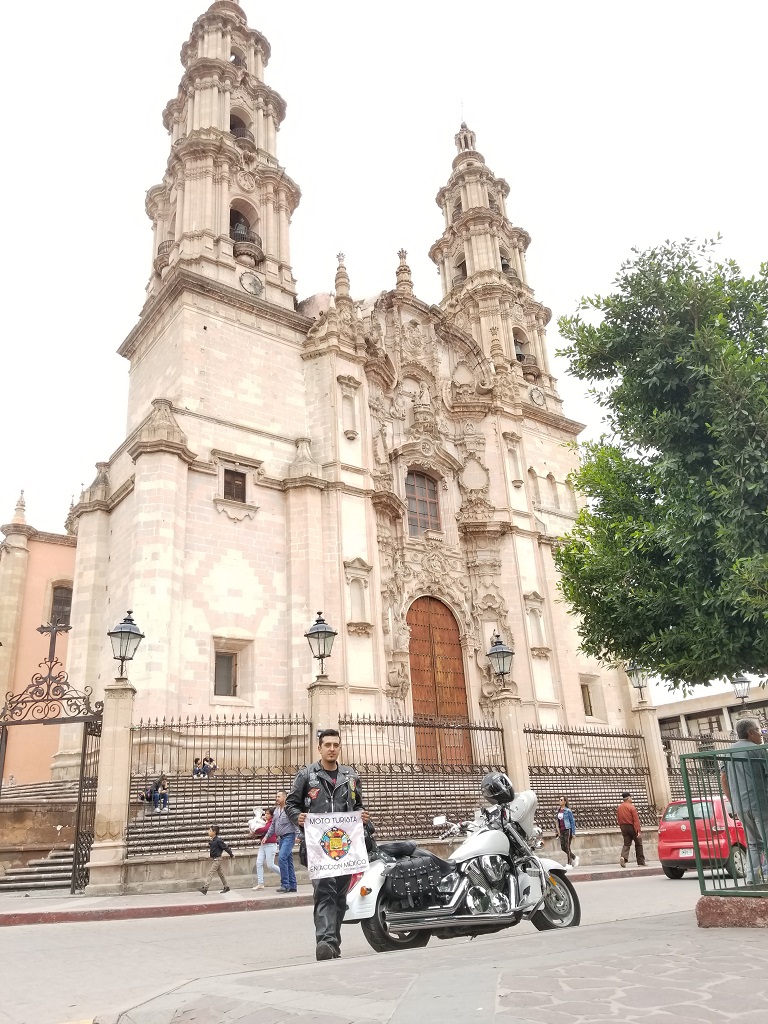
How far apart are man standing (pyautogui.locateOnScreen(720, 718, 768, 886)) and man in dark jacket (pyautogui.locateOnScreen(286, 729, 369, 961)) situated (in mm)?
3003

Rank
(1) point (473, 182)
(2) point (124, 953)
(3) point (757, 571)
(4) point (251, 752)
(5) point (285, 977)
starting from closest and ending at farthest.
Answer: (5) point (285, 977) → (2) point (124, 953) → (3) point (757, 571) → (4) point (251, 752) → (1) point (473, 182)

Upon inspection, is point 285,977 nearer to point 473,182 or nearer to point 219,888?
point 219,888

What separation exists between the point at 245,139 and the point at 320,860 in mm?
26280

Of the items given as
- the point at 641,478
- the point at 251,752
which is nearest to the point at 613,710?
the point at 251,752

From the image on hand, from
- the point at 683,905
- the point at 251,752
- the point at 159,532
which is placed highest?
the point at 159,532

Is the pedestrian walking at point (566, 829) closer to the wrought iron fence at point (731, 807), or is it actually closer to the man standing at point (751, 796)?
the wrought iron fence at point (731, 807)

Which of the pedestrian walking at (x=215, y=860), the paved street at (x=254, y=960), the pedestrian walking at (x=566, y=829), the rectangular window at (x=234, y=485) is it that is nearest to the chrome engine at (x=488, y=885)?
the paved street at (x=254, y=960)

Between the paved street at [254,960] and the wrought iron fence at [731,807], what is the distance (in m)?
0.56

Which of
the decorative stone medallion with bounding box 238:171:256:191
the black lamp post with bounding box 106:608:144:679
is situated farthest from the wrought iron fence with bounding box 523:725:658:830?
the decorative stone medallion with bounding box 238:171:256:191

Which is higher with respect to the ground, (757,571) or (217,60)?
(217,60)

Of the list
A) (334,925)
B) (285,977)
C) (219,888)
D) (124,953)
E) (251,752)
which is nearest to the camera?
(285,977)

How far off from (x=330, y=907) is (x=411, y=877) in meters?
0.77

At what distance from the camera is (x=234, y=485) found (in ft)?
68.4

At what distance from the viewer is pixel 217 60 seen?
88.3ft
